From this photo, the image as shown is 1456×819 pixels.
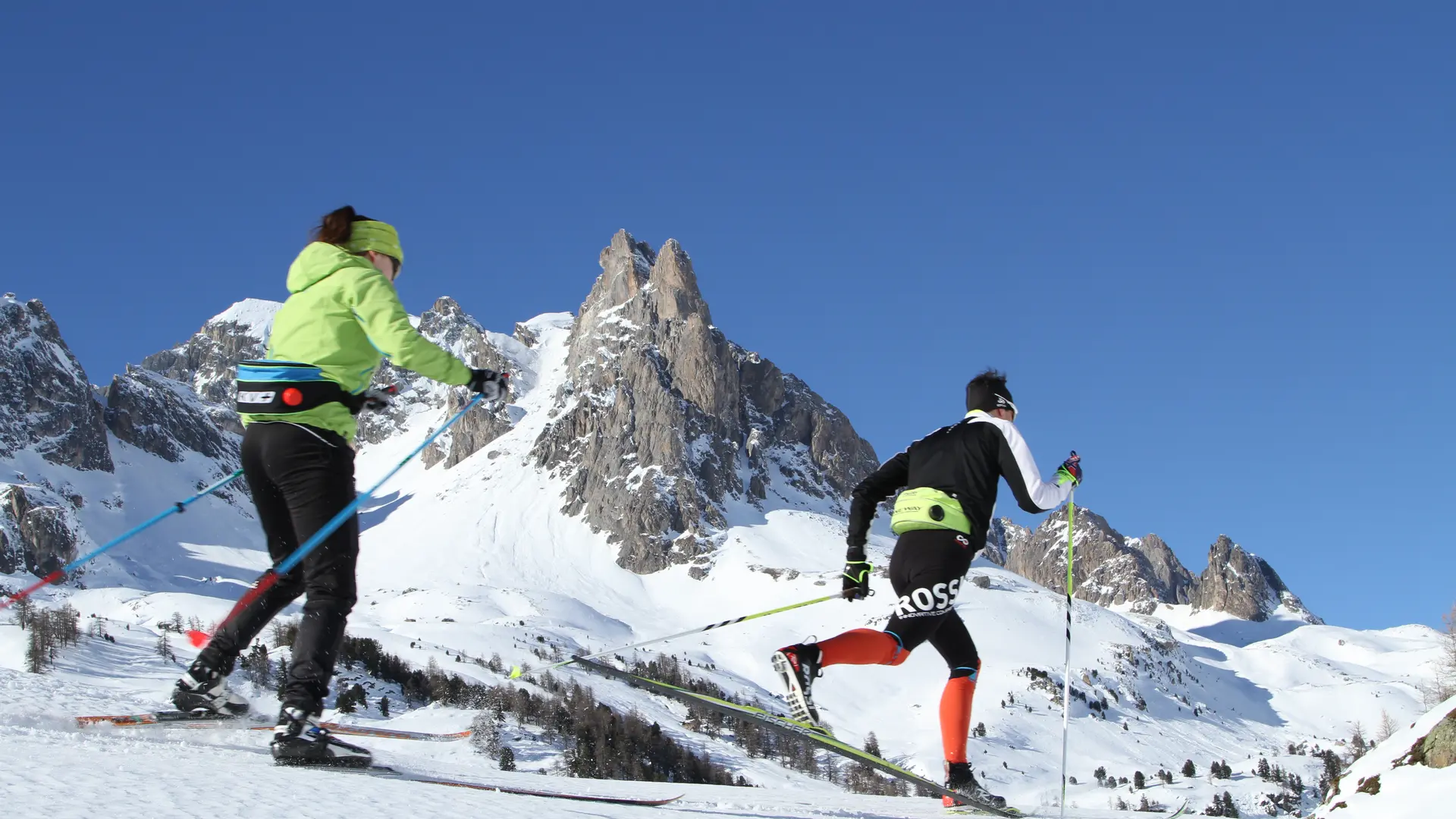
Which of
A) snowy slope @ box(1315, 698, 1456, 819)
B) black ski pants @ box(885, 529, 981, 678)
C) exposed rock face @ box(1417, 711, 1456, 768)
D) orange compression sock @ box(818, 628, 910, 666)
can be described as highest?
black ski pants @ box(885, 529, 981, 678)

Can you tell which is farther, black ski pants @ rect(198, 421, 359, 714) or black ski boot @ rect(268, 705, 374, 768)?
black ski pants @ rect(198, 421, 359, 714)

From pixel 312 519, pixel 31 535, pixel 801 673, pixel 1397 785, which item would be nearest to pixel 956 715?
pixel 801 673

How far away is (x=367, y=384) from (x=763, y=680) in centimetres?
15904

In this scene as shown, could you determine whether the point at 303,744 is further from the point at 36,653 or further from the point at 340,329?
the point at 36,653

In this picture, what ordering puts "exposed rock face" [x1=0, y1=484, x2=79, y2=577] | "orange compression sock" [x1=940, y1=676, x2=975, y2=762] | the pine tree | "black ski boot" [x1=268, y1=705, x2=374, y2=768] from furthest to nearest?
"exposed rock face" [x1=0, y1=484, x2=79, y2=577], the pine tree, "orange compression sock" [x1=940, y1=676, x2=975, y2=762], "black ski boot" [x1=268, y1=705, x2=374, y2=768]

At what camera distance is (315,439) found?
5512mm

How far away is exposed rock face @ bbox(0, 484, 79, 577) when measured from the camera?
17900 centimetres

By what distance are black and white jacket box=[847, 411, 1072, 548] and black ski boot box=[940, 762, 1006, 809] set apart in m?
1.35

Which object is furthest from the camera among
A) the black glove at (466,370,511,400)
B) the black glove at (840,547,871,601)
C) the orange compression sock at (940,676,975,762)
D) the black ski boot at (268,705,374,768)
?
the black glove at (840,547,871,601)

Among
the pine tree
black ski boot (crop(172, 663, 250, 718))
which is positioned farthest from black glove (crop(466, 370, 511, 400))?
the pine tree

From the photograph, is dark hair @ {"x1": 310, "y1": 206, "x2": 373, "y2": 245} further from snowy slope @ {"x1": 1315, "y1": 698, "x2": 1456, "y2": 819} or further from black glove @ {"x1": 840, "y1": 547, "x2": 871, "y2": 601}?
snowy slope @ {"x1": 1315, "y1": 698, "x2": 1456, "y2": 819}

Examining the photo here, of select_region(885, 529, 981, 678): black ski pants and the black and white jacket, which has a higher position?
the black and white jacket

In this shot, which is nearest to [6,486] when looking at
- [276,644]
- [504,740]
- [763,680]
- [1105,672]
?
[276,644]

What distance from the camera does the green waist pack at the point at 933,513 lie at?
21.4 feet
